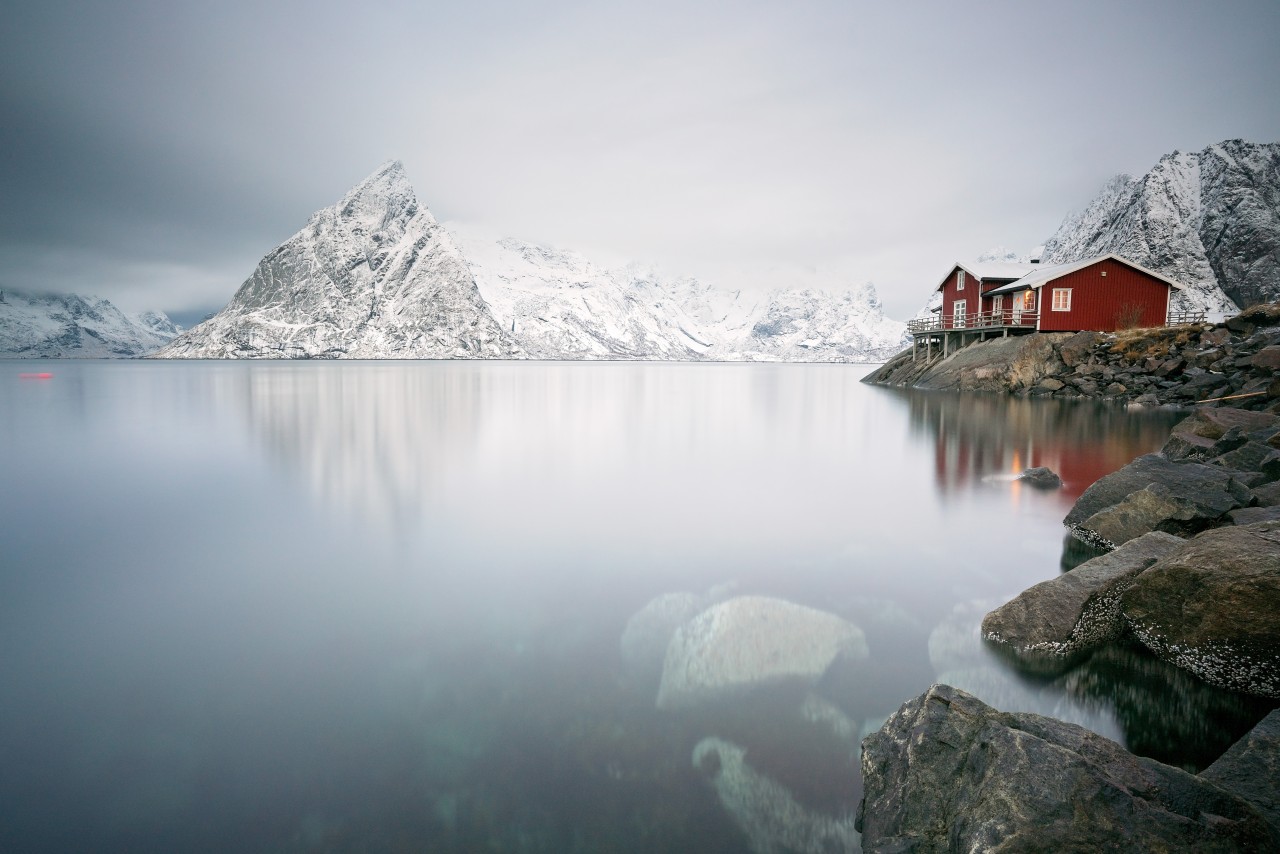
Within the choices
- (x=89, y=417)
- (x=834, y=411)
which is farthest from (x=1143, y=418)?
(x=89, y=417)

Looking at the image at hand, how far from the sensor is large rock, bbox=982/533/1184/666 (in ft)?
21.1

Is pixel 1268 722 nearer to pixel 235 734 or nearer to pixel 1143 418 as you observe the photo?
pixel 235 734

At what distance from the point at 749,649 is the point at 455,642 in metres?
3.37

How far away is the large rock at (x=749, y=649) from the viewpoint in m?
6.04

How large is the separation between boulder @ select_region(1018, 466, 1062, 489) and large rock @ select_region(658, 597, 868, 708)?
34.4 ft

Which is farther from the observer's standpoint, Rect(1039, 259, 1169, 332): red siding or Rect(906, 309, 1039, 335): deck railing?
Rect(906, 309, 1039, 335): deck railing

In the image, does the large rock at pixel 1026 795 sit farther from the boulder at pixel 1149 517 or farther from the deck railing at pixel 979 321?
the deck railing at pixel 979 321

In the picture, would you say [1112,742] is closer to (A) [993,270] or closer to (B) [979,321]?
(B) [979,321]

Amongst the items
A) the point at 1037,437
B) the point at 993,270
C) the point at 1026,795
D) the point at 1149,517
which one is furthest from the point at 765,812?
the point at 993,270

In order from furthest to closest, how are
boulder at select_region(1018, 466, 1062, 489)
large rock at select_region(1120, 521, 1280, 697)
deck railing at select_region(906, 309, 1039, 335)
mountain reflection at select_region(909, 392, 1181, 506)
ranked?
1. deck railing at select_region(906, 309, 1039, 335)
2. mountain reflection at select_region(909, 392, 1181, 506)
3. boulder at select_region(1018, 466, 1062, 489)
4. large rock at select_region(1120, 521, 1280, 697)

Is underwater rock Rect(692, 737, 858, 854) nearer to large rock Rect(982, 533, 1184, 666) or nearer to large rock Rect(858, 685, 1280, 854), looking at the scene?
large rock Rect(858, 685, 1280, 854)

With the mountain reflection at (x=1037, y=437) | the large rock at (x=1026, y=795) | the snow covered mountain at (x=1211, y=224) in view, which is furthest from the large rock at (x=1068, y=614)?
the snow covered mountain at (x=1211, y=224)

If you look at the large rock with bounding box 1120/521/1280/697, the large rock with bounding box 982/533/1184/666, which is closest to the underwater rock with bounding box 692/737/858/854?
the large rock with bounding box 982/533/1184/666

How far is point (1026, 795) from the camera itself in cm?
315
